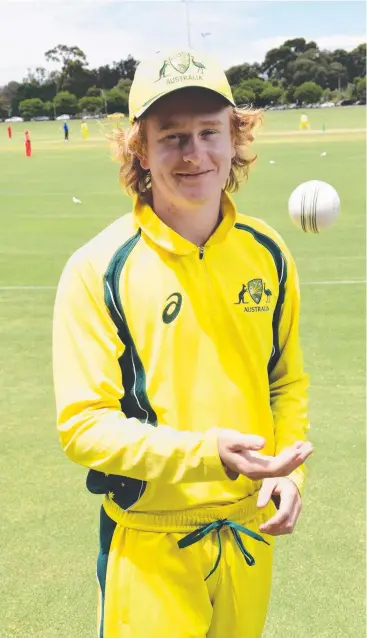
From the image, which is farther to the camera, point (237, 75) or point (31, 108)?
point (31, 108)

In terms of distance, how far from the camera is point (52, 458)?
5.65 meters

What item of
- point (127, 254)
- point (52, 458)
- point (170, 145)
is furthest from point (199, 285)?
point (52, 458)

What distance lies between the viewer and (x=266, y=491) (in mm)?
2359

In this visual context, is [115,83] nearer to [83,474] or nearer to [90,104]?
[90,104]

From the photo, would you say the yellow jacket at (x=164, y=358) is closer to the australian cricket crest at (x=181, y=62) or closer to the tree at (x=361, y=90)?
the australian cricket crest at (x=181, y=62)

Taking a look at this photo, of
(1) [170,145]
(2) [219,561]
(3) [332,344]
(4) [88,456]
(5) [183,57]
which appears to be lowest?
(3) [332,344]

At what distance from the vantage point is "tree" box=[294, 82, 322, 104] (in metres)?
96.6

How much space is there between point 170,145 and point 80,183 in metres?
22.0

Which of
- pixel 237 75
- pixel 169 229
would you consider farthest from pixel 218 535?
pixel 237 75

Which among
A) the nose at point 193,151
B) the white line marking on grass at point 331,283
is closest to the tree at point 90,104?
the white line marking on grass at point 331,283

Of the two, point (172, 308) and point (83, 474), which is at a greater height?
point (172, 308)

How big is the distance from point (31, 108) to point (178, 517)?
10140cm

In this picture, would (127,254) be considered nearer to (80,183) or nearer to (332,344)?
(332,344)

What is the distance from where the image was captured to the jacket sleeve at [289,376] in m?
2.61
